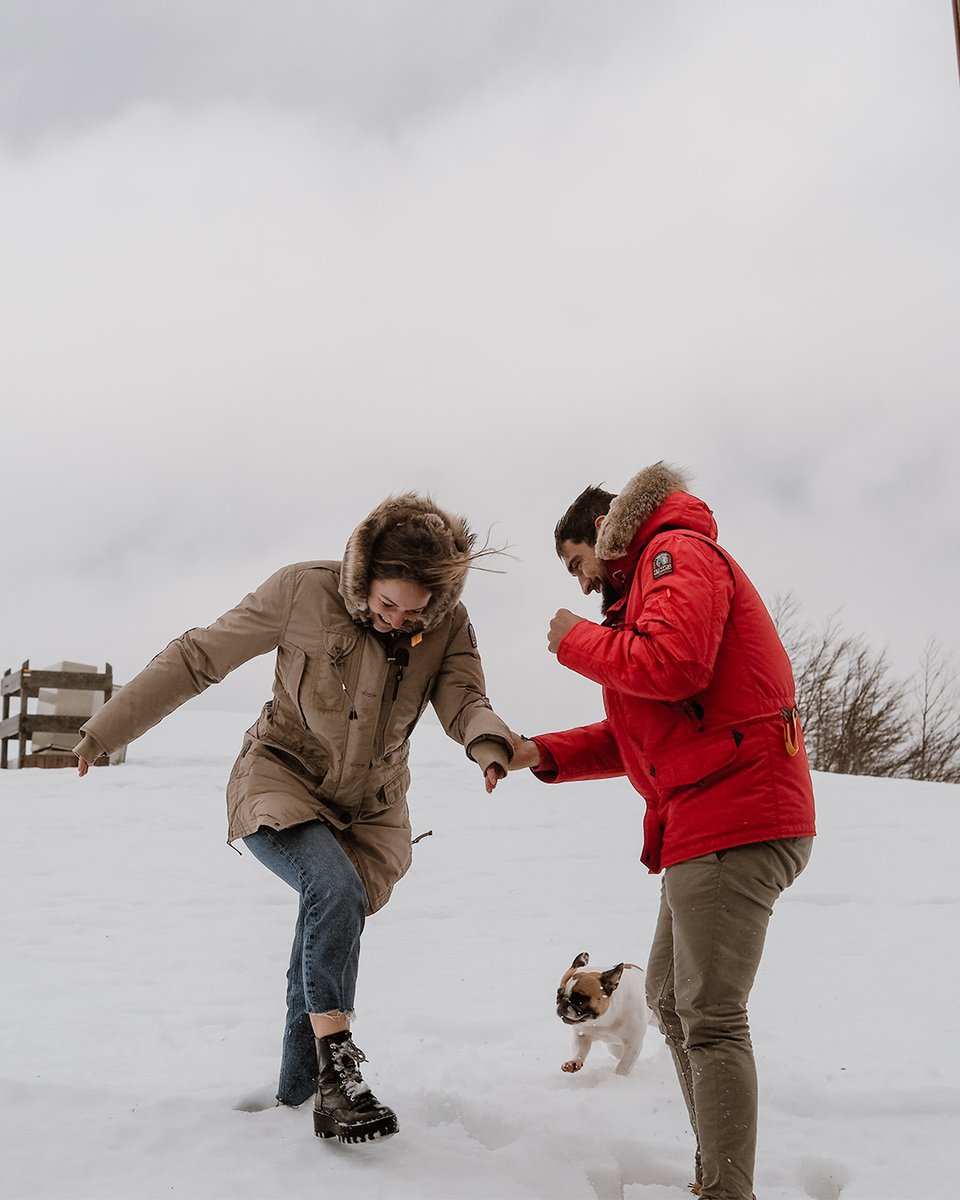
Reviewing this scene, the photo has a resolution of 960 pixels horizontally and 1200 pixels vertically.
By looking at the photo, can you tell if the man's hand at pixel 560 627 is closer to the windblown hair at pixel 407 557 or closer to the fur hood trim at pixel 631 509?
the fur hood trim at pixel 631 509

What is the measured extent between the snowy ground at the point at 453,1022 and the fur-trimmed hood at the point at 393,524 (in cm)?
181

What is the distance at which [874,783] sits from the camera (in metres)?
16.0

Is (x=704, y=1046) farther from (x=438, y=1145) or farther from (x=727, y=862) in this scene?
(x=438, y=1145)

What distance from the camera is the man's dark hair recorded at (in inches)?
140

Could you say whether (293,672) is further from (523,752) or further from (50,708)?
(50,708)

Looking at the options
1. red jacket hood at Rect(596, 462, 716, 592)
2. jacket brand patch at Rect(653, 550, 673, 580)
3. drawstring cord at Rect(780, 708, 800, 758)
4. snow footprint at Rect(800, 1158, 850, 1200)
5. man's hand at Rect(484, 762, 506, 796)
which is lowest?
snow footprint at Rect(800, 1158, 850, 1200)

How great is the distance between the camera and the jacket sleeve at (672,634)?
2916 mm

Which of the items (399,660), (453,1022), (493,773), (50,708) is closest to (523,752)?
(493,773)

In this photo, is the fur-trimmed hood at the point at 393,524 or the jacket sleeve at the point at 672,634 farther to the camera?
the fur-trimmed hood at the point at 393,524

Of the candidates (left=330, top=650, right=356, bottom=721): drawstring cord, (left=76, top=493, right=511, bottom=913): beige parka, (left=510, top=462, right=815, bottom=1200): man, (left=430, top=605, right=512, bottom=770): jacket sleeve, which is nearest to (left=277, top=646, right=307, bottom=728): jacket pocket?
(left=76, top=493, right=511, bottom=913): beige parka

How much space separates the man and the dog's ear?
174 cm

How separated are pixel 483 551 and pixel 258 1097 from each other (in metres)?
2.23

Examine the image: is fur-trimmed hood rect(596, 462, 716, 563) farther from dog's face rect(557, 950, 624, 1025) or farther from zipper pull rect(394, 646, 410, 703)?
dog's face rect(557, 950, 624, 1025)

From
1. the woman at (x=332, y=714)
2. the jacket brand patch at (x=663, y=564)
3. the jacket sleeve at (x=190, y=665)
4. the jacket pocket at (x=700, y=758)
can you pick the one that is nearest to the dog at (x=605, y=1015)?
the woman at (x=332, y=714)
